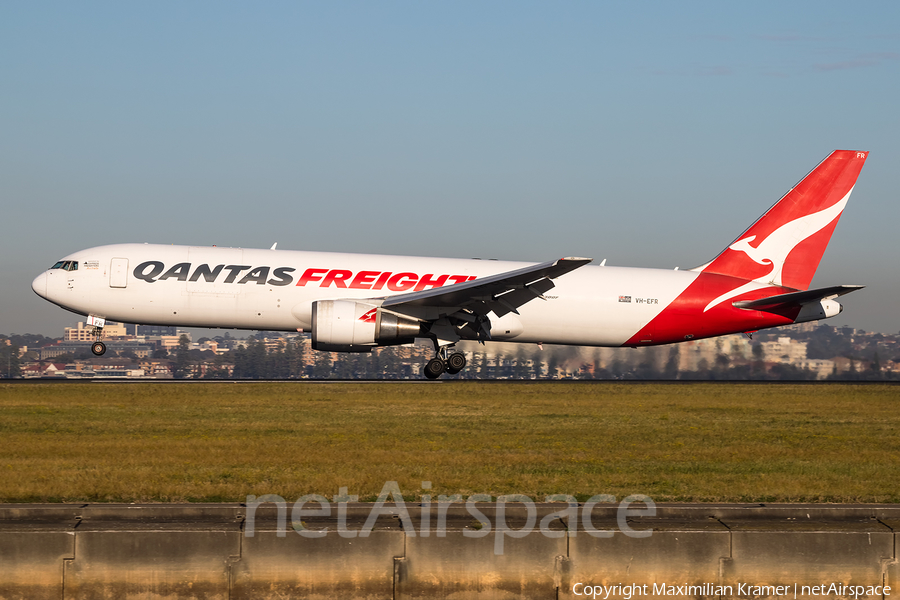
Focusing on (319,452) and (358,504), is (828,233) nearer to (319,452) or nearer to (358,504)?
(319,452)

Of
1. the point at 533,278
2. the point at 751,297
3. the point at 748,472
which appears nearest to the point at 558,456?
the point at 748,472

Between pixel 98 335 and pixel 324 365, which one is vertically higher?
pixel 98 335

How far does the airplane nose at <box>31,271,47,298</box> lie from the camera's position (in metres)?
29.7

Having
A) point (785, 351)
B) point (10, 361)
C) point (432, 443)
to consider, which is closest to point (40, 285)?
point (10, 361)

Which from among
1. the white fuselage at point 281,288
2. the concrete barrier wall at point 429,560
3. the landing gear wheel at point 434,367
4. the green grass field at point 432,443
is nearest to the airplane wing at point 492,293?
the white fuselage at point 281,288

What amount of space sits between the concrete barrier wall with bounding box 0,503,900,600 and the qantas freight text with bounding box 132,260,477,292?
20.0m

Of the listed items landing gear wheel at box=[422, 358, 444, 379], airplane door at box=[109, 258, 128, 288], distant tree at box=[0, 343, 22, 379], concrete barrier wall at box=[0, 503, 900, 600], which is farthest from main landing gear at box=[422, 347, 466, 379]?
concrete barrier wall at box=[0, 503, 900, 600]

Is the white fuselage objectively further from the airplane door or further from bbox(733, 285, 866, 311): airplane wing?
bbox(733, 285, 866, 311): airplane wing

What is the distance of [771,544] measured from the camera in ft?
28.6

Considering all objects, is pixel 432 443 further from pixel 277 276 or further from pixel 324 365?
pixel 324 365

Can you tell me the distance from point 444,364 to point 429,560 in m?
21.1

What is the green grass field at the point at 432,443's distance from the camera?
40.7 ft

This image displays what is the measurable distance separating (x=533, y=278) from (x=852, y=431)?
33.1ft

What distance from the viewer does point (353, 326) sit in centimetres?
2709
